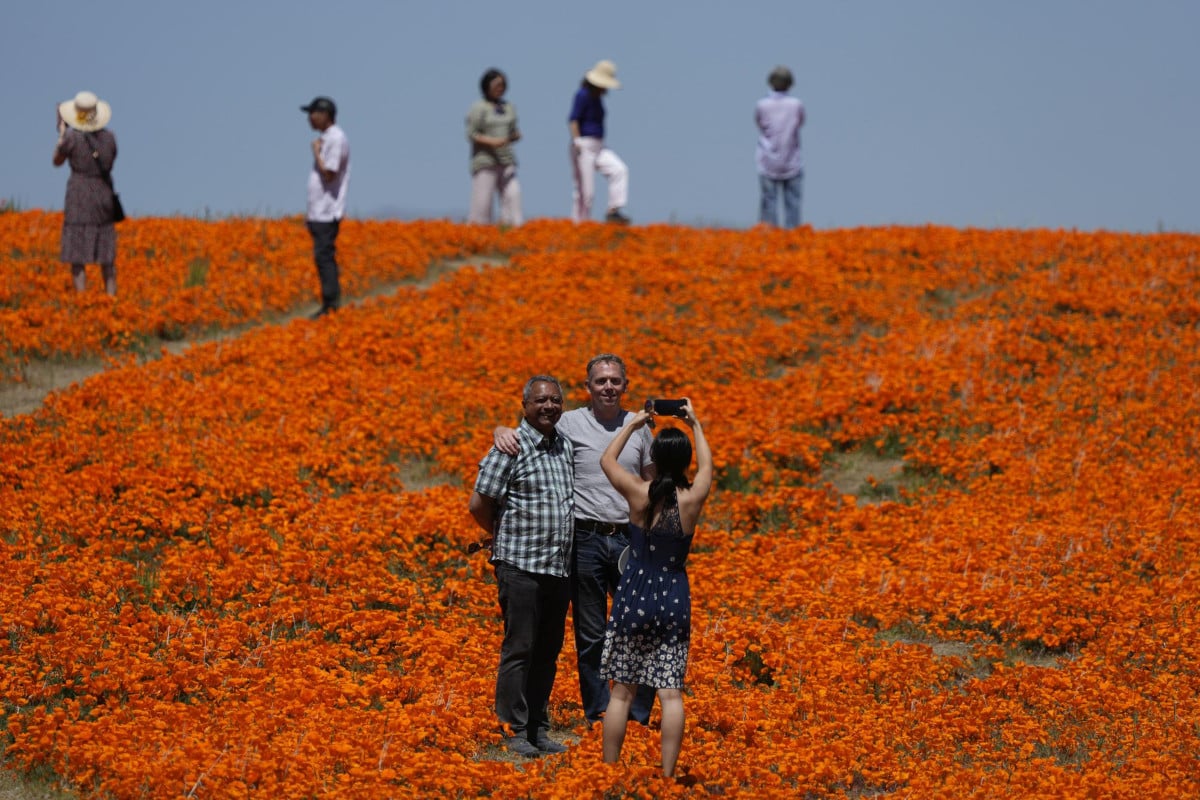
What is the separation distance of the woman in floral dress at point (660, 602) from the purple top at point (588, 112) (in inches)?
653

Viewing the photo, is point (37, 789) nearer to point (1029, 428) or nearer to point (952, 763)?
point (952, 763)

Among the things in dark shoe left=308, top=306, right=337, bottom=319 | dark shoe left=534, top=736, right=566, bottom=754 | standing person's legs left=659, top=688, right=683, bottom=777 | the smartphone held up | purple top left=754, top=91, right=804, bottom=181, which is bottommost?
dark shoe left=534, top=736, right=566, bottom=754

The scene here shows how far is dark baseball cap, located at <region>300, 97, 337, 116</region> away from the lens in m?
18.3

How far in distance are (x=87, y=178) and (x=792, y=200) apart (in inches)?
464

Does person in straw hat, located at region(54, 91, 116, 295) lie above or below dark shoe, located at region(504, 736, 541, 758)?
above

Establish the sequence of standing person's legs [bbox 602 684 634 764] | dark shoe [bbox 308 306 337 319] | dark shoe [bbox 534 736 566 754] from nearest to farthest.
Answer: standing person's legs [bbox 602 684 634 764] < dark shoe [bbox 534 736 566 754] < dark shoe [bbox 308 306 337 319]

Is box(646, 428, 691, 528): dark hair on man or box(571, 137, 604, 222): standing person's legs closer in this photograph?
box(646, 428, 691, 528): dark hair on man

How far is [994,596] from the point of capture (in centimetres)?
1159

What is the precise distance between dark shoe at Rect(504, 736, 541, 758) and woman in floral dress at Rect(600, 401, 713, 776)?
95 cm

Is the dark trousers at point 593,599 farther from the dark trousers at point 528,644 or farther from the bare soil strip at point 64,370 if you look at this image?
the bare soil strip at point 64,370

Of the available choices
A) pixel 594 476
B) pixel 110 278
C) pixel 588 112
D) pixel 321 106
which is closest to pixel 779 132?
pixel 588 112

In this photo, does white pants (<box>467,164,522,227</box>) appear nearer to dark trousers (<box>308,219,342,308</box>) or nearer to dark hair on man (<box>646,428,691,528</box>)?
dark trousers (<box>308,219,342,308</box>)

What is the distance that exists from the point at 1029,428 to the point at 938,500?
217 cm

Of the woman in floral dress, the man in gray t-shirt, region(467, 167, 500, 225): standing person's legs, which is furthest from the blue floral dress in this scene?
region(467, 167, 500, 225): standing person's legs
